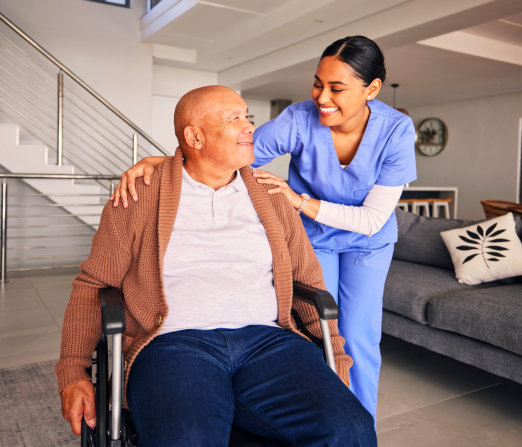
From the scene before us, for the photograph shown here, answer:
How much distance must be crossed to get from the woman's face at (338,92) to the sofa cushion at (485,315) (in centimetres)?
110

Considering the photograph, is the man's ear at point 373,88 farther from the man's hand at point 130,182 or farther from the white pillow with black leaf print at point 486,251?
the white pillow with black leaf print at point 486,251

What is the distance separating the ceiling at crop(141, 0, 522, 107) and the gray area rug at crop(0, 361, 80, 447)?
3.76 meters

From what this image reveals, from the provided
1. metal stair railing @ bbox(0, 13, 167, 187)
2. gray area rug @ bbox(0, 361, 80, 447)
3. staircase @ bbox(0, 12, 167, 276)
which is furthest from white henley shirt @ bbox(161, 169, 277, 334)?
metal stair railing @ bbox(0, 13, 167, 187)

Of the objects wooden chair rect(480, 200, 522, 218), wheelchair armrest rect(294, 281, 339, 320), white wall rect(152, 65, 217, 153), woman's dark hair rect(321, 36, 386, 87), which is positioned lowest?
wheelchair armrest rect(294, 281, 339, 320)

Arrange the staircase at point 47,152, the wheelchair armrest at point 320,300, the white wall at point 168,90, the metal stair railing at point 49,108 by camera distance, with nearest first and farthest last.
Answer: the wheelchair armrest at point 320,300 < the staircase at point 47,152 < the metal stair railing at point 49,108 < the white wall at point 168,90

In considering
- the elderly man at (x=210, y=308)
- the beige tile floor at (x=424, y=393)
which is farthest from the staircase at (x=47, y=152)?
the elderly man at (x=210, y=308)

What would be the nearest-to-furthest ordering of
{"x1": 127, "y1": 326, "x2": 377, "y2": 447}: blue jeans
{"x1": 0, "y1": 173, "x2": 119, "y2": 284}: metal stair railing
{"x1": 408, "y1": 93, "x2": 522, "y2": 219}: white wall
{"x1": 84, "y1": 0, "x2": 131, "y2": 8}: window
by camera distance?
{"x1": 127, "y1": 326, "x2": 377, "y2": 447}: blue jeans, {"x1": 0, "y1": 173, "x2": 119, "y2": 284}: metal stair railing, {"x1": 84, "y1": 0, "x2": 131, "y2": 8}: window, {"x1": 408, "y1": 93, "x2": 522, "y2": 219}: white wall

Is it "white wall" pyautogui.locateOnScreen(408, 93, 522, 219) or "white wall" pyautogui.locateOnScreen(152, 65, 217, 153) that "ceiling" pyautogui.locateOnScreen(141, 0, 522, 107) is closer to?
"white wall" pyautogui.locateOnScreen(152, 65, 217, 153)

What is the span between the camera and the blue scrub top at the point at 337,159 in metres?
1.52

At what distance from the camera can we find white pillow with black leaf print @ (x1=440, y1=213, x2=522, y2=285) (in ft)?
8.02

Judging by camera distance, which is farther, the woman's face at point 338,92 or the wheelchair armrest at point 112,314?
the woman's face at point 338,92

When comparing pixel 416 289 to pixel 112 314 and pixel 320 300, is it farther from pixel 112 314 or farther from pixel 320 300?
pixel 112 314

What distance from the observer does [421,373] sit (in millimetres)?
2406

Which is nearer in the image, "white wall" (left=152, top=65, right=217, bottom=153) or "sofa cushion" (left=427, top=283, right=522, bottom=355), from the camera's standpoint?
"sofa cushion" (left=427, top=283, right=522, bottom=355)
